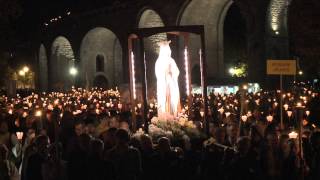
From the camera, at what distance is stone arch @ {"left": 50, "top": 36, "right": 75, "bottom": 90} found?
5344 centimetres

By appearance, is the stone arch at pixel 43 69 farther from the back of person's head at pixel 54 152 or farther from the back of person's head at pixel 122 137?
the back of person's head at pixel 122 137

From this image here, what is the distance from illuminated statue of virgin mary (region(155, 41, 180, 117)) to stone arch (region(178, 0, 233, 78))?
24.7m

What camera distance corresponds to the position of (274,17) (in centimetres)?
3303

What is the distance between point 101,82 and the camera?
2188 inches

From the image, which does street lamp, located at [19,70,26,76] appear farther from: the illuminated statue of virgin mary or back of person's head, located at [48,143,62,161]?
back of person's head, located at [48,143,62,161]

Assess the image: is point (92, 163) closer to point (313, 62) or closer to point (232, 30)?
point (313, 62)

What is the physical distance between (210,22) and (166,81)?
27.1 metres

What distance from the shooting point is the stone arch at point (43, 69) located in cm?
5705

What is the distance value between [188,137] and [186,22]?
27.4 metres

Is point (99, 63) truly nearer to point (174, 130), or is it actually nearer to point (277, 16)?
point (277, 16)

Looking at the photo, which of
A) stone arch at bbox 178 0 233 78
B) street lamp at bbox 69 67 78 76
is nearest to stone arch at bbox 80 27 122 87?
street lamp at bbox 69 67 78 76

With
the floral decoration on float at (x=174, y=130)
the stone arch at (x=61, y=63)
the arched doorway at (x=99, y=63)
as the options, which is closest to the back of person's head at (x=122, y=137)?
the floral decoration on float at (x=174, y=130)

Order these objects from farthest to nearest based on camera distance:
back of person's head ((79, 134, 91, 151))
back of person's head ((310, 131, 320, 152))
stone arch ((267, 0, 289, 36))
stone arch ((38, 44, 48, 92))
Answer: stone arch ((38, 44, 48, 92)) < stone arch ((267, 0, 289, 36)) < back of person's head ((310, 131, 320, 152)) < back of person's head ((79, 134, 91, 151))

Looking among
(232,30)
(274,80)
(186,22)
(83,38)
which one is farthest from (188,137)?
(232,30)
